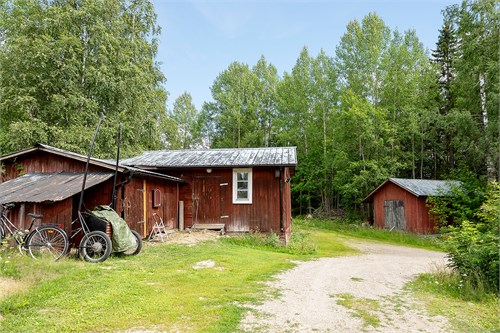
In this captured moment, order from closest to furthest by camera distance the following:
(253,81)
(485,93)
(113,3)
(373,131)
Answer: (485,93) < (113,3) < (373,131) < (253,81)

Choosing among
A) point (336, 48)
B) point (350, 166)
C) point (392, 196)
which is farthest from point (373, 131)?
point (336, 48)

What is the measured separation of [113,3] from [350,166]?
19838 millimetres

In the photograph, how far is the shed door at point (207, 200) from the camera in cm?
1284

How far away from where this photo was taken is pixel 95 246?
709 centimetres

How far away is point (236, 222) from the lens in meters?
12.6

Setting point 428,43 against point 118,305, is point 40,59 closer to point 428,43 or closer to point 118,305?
point 118,305

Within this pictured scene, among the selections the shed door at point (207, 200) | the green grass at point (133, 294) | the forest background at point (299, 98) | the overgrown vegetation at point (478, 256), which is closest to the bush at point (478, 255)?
the overgrown vegetation at point (478, 256)

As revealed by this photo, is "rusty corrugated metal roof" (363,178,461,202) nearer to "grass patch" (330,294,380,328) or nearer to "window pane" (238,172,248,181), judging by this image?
"window pane" (238,172,248,181)

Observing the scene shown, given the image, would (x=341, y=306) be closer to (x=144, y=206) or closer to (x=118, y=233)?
(x=118, y=233)

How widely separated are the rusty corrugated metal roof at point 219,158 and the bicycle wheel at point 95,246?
5.70 m

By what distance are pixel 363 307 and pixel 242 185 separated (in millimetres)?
8392

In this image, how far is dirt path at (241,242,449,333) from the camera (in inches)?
155

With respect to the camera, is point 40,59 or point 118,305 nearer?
point 118,305

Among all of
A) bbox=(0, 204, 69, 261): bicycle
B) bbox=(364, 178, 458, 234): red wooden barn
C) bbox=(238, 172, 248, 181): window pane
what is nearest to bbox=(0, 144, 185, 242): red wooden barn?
bbox=(0, 204, 69, 261): bicycle
